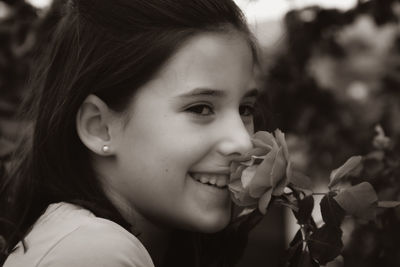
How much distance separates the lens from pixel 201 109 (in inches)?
77.1

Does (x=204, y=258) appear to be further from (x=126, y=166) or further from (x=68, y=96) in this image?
(x=68, y=96)

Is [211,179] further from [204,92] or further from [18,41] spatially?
[18,41]

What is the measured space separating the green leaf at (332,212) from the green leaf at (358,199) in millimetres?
12

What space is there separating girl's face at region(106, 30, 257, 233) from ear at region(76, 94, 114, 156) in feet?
0.12

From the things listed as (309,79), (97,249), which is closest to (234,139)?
(97,249)

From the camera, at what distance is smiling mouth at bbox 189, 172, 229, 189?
6.40 ft

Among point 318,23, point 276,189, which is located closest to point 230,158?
point 276,189

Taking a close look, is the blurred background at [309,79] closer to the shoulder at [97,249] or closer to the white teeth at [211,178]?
the white teeth at [211,178]

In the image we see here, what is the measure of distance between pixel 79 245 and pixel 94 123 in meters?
0.50

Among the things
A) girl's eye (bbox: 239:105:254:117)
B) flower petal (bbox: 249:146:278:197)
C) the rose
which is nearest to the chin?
the rose

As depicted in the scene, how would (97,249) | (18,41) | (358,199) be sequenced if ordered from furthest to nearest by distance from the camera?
(18,41)
(358,199)
(97,249)

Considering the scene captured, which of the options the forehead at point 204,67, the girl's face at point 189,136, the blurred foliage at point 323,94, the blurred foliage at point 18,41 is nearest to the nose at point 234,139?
the girl's face at point 189,136

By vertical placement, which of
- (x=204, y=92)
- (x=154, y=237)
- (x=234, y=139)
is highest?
(x=204, y=92)

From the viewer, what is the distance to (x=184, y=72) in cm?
194
